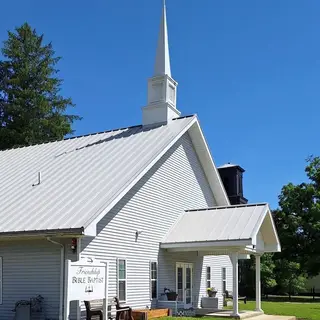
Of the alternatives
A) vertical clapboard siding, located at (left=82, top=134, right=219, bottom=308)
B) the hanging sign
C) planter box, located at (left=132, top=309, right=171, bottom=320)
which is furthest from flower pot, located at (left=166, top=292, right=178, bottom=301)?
the hanging sign

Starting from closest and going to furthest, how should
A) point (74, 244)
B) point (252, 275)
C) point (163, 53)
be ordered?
1. point (74, 244)
2. point (163, 53)
3. point (252, 275)

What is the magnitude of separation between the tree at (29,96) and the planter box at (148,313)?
78.8 ft

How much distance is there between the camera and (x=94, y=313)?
1356 cm

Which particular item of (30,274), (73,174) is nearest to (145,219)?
(73,174)

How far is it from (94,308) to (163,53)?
1412 centimetres

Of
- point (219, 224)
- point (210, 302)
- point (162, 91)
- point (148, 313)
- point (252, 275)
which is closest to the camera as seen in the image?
point (148, 313)

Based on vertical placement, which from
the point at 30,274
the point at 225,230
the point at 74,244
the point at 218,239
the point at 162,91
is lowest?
the point at 30,274

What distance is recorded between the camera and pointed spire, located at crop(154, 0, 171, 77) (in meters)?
23.9

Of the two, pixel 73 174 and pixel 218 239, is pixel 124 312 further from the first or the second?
pixel 73 174

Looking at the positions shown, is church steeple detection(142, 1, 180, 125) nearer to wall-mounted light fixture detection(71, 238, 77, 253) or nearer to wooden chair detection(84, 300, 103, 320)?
wall-mounted light fixture detection(71, 238, 77, 253)

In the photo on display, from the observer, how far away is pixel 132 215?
17078 millimetres

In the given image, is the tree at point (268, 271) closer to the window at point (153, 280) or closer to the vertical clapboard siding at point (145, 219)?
the vertical clapboard siding at point (145, 219)

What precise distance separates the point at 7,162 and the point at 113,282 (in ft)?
29.8

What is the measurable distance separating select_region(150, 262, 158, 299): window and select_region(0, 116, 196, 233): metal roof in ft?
12.1
